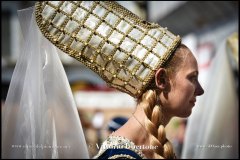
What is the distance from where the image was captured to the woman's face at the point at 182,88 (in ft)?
5.92

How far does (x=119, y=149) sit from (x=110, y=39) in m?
0.40

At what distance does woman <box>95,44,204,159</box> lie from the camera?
5.82 feet

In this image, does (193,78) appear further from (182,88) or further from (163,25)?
(163,25)

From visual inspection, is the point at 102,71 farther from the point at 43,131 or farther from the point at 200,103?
the point at 200,103

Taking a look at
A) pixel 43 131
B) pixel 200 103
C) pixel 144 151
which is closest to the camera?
pixel 144 151

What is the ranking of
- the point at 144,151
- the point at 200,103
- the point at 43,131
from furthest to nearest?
the point at 200,103 < the point at 43,131 < the point at 144,151

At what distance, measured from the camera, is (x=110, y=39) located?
5.93 feet

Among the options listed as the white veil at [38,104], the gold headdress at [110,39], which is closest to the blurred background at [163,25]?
the white veil at [38,104]

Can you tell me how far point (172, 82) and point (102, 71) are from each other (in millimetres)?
258

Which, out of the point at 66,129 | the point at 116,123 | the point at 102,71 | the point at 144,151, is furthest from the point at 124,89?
the point at 116,123

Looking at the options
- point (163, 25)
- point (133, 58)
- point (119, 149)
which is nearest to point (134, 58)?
point (133, 58)

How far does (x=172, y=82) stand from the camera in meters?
1.81

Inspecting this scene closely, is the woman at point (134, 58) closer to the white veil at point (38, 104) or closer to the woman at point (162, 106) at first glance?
the woman at point (162, 106)

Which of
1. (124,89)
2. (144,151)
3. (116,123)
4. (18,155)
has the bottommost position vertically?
(116,123)
